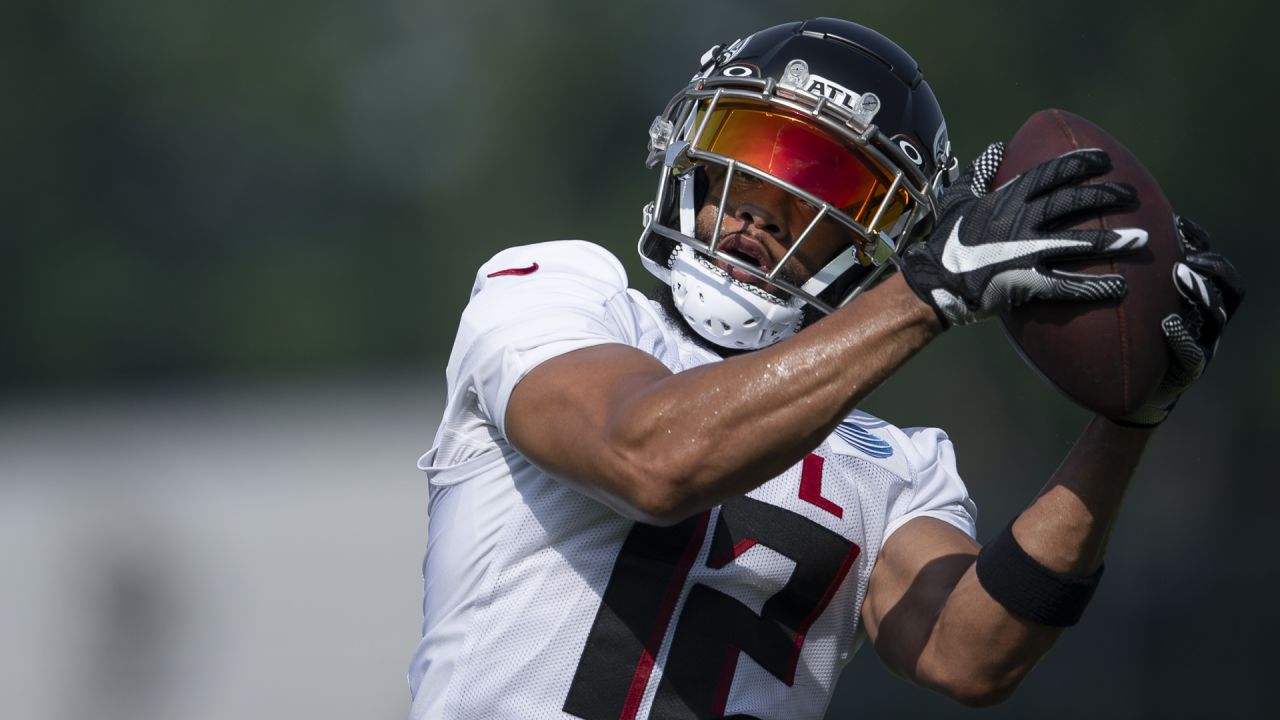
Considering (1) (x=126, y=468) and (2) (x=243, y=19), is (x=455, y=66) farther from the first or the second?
(1) (x=126, y=468)

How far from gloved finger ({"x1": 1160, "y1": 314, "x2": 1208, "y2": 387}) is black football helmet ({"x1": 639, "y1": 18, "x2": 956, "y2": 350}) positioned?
63cm

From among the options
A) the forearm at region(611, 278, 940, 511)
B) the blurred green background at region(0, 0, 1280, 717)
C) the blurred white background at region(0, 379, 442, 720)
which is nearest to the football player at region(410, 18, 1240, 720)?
the forearm at region(611, 278, 940, 511)

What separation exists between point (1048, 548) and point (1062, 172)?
0.56m

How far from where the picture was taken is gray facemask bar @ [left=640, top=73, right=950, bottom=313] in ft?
6.79

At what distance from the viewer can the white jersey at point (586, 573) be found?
184 cm

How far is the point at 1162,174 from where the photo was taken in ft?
19.9

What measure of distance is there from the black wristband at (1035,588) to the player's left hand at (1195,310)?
0.30 meters

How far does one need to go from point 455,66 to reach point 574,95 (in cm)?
76

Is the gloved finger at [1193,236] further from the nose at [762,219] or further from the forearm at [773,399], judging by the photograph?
the nose at [762,219]

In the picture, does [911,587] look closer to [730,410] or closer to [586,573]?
[586,573]

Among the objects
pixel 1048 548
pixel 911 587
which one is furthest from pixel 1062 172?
pixel 911 587

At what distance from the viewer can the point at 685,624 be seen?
6.15 feet

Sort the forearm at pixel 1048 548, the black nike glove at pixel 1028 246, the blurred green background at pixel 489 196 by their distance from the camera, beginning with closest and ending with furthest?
the black nike glove at pixel 1028 246, the forearm at pixel 1048 548, the blurred green background at pixel 489 196

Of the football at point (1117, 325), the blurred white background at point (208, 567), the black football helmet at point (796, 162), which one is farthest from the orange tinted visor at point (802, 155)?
the blurred white background at point (208, 567)
